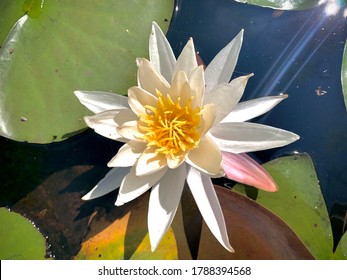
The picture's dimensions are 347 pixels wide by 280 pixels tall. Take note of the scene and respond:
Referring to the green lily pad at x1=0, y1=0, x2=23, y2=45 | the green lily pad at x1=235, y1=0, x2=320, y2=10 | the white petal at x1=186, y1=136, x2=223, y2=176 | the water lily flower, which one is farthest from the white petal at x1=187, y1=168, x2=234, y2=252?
the green lily pad at x1=0, y1=0, x2=23, y2=45

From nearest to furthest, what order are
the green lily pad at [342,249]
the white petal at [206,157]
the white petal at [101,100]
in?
the white petal at [206,157], the white petal at [101,100], the green lily pad at [342,249]

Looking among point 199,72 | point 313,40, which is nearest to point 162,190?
point 199,72

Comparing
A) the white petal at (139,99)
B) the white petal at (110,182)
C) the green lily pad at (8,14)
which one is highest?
the green lily pad at (8,14)

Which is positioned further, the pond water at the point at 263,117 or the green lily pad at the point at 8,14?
the pond water at the point at 263,117

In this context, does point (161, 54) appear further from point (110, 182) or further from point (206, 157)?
point (110, 182)

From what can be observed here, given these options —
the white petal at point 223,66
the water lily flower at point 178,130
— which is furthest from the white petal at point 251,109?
the white petal at point 223,66

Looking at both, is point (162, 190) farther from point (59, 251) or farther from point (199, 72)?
point (59, 251)

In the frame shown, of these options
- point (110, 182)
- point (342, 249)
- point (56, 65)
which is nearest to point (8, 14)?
point (56, 65)

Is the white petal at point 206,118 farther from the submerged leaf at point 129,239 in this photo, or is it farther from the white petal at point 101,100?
the submerged leaf at point 129,239

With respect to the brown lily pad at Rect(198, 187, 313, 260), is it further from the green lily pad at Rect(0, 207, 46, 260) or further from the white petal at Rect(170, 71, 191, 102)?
the green lily pad at Rect(0, 207, 46, 260)
